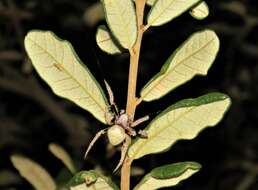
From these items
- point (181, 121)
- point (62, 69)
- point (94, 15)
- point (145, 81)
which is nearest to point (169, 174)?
point (181, 121)

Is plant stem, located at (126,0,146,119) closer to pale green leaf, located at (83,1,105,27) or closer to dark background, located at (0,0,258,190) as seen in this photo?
pale green leaf, located at (83,1,105,27)

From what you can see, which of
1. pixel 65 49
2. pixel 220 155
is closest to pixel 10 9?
pixel 220 155

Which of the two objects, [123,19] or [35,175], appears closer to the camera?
[123,19]

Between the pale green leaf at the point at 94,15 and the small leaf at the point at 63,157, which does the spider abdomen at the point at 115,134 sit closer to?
the small leaf at the point at 63,157

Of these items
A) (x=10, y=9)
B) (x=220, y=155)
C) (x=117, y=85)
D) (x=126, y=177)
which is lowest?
(x=220, y=155)

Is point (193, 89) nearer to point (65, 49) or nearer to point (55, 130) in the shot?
point (55, 130)

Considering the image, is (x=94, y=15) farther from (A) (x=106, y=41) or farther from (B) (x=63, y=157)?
(A) (x=106, y=41)

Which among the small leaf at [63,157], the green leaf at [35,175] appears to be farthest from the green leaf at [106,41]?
the green leaf at [35,175]
